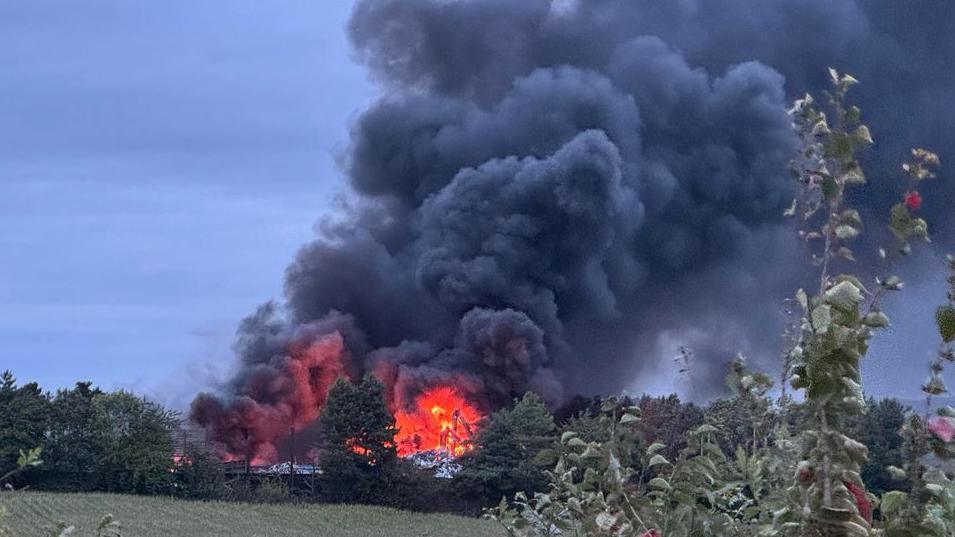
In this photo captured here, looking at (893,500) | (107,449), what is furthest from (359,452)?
(893,500)

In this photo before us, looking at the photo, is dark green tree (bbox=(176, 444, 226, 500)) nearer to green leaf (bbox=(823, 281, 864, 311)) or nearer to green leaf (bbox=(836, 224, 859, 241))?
green leaf (bbox=(836, 224, 859, 241))

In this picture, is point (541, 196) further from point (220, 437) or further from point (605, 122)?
point (220, 437)

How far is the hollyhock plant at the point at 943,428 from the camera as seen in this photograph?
5.59ft

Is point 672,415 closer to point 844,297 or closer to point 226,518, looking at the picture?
point 226,518

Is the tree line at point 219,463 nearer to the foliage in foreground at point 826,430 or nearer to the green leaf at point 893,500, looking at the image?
the foliage in foreground at point 826,430

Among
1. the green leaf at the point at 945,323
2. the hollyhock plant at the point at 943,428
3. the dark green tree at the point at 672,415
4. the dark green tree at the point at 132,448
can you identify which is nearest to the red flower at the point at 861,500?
the hollyhock plant at the point at 943,428

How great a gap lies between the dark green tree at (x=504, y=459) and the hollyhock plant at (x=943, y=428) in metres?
40.5

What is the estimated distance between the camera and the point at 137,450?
4341cm

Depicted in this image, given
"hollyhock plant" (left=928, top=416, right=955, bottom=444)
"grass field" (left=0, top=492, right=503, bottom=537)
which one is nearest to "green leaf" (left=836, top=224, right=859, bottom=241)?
"hollyhock plant" (left=928, top=416, right=955, bottom=444)

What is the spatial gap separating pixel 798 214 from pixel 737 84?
65645 mm

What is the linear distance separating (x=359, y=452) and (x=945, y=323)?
142 ft

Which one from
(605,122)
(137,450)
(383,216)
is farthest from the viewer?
(383,216)

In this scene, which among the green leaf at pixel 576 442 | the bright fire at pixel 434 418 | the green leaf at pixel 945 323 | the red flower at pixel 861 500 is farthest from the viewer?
the bright fire at pixel 434 418

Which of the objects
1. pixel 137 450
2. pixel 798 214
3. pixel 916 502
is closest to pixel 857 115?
pixel 798 214
